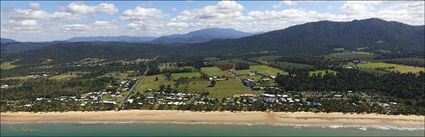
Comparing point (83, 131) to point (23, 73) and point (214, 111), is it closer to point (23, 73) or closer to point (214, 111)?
point (214, 111)

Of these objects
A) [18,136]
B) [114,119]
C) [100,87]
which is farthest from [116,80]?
[18,136]

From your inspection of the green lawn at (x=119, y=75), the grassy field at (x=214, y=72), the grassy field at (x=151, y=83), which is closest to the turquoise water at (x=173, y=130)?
the grassy field at (x=151, y=83)

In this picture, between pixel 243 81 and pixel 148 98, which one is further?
pixel 243 81

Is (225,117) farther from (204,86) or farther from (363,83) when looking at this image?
(363,83)

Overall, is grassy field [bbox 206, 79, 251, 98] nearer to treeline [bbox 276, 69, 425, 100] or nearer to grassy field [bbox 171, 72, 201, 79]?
treeline [bbox 276, 69, 425, 100]

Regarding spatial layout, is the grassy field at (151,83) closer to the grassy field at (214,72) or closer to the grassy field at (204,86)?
the grassy field at (204,86)

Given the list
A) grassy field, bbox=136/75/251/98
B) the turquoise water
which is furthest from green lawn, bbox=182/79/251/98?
the turquoise water

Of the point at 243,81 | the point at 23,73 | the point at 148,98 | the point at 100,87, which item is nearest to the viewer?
the point at 148,98
